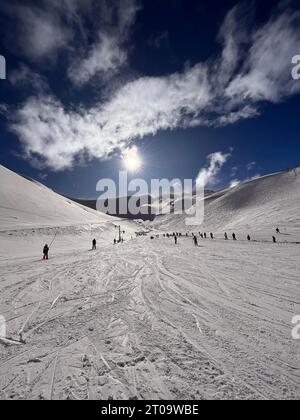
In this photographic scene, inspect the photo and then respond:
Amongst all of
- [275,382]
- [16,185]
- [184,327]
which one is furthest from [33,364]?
[16,185]

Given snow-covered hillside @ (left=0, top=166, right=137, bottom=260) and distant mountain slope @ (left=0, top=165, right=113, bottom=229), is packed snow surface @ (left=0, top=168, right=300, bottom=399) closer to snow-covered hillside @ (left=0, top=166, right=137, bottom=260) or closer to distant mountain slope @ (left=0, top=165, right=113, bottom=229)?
snow-covered hillside @ (left=0, top=166, right=137, bottom=260)

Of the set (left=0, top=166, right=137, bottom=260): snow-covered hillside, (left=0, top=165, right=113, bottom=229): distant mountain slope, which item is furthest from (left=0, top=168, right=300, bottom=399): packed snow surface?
(left=0, top=165, right=113, bottom=229): distant mountain slope

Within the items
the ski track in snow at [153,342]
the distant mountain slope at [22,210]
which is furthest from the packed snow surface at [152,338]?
the distant mountain slope at [22,210]

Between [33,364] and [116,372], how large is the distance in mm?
1832

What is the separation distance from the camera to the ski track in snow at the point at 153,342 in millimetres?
Answer: 3670

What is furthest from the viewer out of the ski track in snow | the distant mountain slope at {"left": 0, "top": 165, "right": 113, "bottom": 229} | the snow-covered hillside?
the distant mountain slope at {"left": 0, "top": 165, "right": 113, "bottom": 229}

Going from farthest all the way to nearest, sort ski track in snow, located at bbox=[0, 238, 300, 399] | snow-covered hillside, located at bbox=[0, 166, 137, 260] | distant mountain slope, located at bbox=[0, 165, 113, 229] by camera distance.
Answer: distant mountain slope, located at bbox=[0, 165, 113, 229]
snow-covered hillside, located at bbox=[0, 166, 137, 260]
ski track in snow, located at bbox=[0, 238, 300, 399]

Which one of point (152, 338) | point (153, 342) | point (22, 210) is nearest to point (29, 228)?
point (22, 210)

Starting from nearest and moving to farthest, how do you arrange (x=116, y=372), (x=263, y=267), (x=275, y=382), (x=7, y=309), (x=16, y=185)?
1. (x=275, y=382)
2. (x=116, y=372)
3. (x=7, y=309)
4. (x=263, y=267)
5. (x=16, y=185)

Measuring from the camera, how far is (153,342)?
4.98 meters

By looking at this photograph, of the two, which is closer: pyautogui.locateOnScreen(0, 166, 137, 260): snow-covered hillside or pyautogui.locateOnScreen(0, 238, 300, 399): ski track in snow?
pyautogui.locateOnScreen(0, 238, 300, 399): ski track in snow

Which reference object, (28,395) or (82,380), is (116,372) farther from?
(28,395)

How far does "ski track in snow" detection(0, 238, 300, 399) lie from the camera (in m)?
3.67
